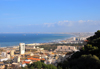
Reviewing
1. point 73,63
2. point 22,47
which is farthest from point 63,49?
point 73,63

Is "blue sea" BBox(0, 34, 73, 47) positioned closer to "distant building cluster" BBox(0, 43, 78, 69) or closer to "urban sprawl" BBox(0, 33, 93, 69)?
"urban sprawl" BBox(0, 33, 93, 69)

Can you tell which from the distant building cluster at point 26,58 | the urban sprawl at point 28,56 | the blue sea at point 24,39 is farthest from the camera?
the blue sea at point 24,39

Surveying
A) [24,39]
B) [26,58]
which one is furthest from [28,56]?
[24,39]

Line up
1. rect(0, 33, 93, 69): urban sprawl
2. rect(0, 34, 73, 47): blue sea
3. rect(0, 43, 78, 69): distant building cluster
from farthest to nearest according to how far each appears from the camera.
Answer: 1. rect(0, 34, 73, 47): blue sea
2. rect(0, 33, 93, 69): urban sprawl
3. rect(0, 43, 78, 69): distant building cluster

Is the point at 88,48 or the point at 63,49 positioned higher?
the point at 88,48

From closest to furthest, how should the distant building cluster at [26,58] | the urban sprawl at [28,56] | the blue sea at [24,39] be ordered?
the distant building cluster at [26,58], the urban sprawl at [28,56], the blue sea at [24,39]

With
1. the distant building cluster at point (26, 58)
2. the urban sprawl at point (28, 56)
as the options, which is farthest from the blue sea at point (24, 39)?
the distant building cluster at point (26, 58)

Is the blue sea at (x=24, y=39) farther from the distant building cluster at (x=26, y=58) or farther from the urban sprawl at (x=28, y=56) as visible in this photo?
the distant building cluster at (x=26, y=58)

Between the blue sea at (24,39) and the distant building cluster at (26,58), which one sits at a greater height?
the blue sea at (24,39)

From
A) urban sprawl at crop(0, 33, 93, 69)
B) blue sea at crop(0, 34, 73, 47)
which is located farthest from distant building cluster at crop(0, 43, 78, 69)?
blue sea at crop(0, 34, 73, 47)

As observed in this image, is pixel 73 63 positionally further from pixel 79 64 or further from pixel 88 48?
pixel 88 48

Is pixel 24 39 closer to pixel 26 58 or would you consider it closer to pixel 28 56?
pixel 28 56
